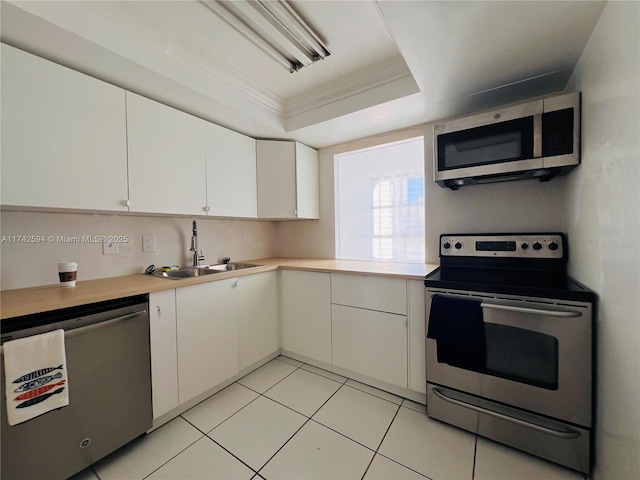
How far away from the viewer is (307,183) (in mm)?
2623

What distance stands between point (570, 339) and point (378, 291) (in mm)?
971

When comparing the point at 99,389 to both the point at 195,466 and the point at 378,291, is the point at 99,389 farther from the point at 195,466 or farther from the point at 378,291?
the point at 378,291

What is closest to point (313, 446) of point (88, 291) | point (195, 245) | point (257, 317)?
point (257, 317)

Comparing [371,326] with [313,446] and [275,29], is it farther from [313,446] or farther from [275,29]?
[275,29]

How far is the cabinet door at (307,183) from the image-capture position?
2.51 metres

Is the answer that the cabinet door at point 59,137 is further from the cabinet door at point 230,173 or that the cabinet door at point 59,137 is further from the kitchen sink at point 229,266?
the kitchen sink at point 229,266

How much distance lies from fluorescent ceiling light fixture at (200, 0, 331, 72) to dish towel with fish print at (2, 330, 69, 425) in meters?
1.64

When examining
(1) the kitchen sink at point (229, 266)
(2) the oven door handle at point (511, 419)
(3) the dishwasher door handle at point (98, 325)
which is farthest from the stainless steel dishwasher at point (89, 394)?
(2) the oven door handle at point (511, 419)

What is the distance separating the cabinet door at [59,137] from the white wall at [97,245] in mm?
344

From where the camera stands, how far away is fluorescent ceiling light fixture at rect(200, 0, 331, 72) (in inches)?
46.6

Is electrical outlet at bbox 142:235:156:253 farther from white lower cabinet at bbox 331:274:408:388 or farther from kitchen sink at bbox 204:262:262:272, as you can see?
white lower cabinet at bbox 331:274:408:388

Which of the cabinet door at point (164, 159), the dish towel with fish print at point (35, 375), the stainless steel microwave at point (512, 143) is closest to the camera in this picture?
the dish towel with fish print at point (35, 375)

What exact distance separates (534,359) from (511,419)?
0.33 meters

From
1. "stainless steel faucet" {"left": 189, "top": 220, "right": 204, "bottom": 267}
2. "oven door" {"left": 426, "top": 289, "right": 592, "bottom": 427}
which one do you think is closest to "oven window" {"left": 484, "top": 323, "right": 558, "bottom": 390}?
"oven door" {"left": 426, "top": 289, "right": 592, "bottom": 427}
